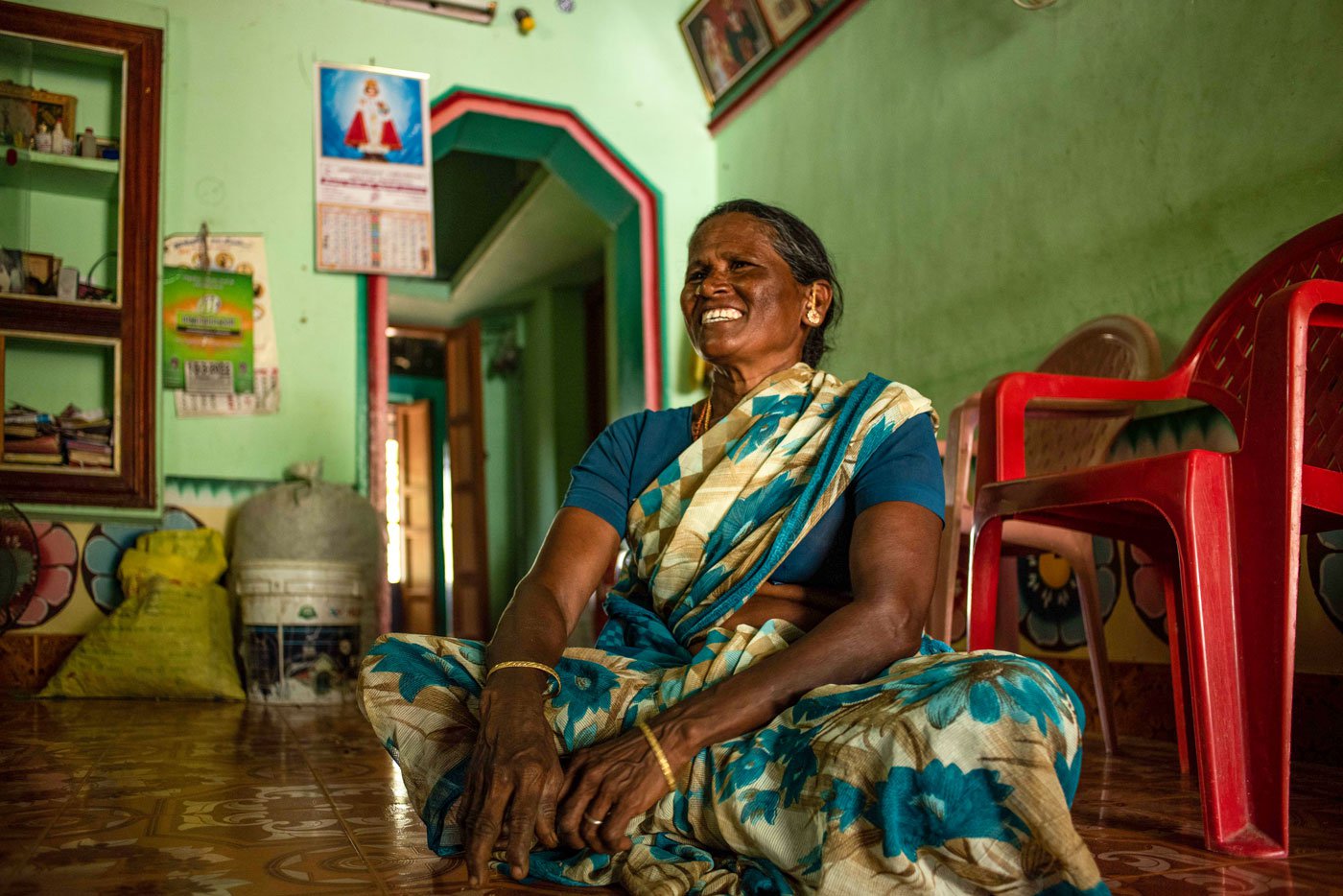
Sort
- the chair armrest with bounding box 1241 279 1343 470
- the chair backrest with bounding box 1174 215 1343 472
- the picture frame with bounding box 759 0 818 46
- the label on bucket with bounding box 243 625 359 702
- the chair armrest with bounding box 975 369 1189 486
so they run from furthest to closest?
the picture frame with bounding box 759 0 818 46
the label on bucket with bounding box 243 625 359 702
the chair armrest with bounding box 975 369 1189 486
the chair backrest with bounding box 1174 215 1343 472
the chair armrest with bounding box 1241 279 1343 470

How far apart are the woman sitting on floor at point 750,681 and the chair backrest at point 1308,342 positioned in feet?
2.71

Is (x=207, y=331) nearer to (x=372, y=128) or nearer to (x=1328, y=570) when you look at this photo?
(x=372, y=128)

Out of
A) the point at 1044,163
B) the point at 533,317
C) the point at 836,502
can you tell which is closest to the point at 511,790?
the point at 836,502

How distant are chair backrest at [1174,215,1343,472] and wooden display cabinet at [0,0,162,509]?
3.46m

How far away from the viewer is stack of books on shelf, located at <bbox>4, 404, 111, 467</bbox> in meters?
3.79

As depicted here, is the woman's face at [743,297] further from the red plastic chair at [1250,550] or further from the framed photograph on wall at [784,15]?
the framed photograph on wall at [784,15]

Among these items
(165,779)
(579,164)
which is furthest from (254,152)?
(165,779)

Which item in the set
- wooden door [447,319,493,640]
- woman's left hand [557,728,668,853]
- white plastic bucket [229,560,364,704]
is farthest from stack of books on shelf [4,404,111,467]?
woman's left hand [557,728,668,853]

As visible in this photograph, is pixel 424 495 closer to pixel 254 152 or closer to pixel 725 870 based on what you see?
pixel 254 152

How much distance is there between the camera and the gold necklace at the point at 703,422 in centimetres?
167

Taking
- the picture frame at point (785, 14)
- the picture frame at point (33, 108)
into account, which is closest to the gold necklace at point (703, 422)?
the picture frame at point (785, 14)

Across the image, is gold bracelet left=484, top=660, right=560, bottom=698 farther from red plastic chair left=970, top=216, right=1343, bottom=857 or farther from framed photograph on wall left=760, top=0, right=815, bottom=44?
framed photograph on wall left=760, top=0, right=815, bottom=44

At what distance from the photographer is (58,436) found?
3.85m

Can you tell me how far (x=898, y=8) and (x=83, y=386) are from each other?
3.23 metres
